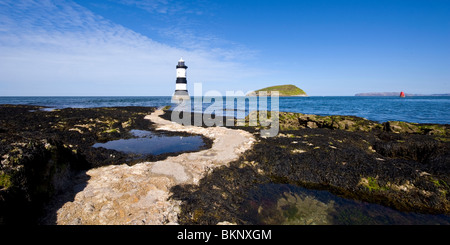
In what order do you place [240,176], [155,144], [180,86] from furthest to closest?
[180,86] < [155,144] < [240,176]

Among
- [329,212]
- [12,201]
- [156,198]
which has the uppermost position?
[12,201]

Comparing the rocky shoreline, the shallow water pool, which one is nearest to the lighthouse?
the shallow water pool

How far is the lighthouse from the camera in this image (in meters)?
58.8

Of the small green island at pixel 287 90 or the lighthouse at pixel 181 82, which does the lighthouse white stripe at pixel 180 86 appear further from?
the small green island at pixel 287 90

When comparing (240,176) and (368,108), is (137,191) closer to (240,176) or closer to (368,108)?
(240,176)

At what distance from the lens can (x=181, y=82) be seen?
59.8 meters

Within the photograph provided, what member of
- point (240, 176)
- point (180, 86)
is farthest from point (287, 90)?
point (240, 176)

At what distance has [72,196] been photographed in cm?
562

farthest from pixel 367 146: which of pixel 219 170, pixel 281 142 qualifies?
pixel 219 170

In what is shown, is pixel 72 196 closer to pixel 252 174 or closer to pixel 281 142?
pixel 252 174

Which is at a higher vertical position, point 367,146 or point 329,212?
point 367,146

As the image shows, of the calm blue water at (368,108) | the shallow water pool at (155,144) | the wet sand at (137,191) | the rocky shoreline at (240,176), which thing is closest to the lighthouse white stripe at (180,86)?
the calm blue water at (368,108)

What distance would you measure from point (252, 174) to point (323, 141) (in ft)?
18.6
